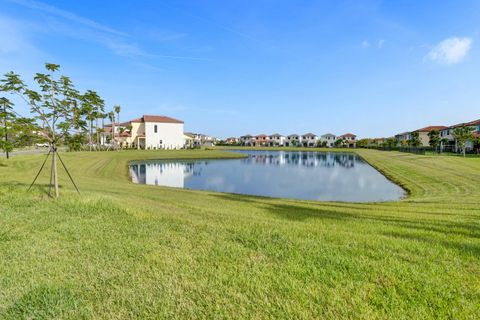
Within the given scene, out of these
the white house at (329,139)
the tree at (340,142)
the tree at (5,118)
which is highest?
the white house at (329,139)

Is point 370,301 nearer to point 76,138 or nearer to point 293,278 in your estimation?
point 293,278

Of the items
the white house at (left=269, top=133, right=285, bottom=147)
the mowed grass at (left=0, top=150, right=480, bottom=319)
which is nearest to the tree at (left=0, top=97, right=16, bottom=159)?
the mowed grass at (left=0, top=150, right=480, bottom=319)

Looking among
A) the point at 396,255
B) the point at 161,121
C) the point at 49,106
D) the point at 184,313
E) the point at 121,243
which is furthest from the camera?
the point at 161,121

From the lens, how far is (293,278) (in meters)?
3.41

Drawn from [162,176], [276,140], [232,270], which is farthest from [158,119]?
[276,140]

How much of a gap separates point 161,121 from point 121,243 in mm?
75229

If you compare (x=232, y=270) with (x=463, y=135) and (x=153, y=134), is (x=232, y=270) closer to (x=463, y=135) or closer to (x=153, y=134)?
(x=463, y=135)

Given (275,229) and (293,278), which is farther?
(275,229)

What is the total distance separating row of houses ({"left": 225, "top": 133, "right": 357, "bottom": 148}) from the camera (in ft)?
447

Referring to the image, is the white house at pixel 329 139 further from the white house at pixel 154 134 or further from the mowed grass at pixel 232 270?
the mowed grass at pixel 232 270

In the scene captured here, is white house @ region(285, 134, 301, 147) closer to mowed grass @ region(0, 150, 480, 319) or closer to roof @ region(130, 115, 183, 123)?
roof @ region(130, 115, 183, 123)

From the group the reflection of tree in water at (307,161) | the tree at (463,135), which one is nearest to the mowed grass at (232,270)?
the reflection of tree in water at (307,161)

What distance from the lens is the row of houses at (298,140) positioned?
447 feet

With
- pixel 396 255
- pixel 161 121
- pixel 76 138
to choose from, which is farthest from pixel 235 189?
pixel 161 121
